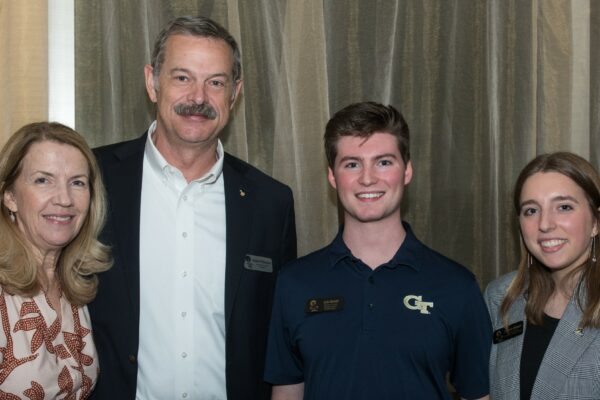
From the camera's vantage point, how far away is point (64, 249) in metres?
2.37

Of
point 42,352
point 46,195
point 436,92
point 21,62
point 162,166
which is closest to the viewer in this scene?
point 42,352

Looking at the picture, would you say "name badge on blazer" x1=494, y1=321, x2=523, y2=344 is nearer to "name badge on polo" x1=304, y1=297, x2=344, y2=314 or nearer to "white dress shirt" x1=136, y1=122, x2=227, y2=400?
"name badge on polo" x1=304, y1=297, x2=344, y2=314

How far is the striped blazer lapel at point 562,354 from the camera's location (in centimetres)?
220

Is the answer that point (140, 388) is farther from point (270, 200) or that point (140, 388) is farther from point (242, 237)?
point (270, 200)

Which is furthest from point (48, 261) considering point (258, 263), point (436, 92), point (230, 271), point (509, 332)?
point (436, 92)

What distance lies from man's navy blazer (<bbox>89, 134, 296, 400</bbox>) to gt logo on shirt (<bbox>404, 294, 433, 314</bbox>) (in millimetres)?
570

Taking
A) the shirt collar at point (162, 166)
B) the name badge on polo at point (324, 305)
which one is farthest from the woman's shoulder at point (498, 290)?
the shirt collar at point (162, 166)

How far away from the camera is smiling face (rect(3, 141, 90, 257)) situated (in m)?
2.21

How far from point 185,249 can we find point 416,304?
763mm

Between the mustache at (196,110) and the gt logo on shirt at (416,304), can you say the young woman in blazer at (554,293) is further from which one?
the mustache at (196,110)

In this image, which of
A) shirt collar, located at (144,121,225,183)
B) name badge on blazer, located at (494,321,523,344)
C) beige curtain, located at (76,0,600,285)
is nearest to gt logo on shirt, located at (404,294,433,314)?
name badge on blazer, located at (494,321,523,344)

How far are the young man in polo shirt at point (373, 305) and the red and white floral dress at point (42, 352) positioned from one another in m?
0.56

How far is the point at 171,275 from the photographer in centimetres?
245

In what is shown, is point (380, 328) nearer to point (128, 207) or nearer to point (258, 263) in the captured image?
point (258, 263)
